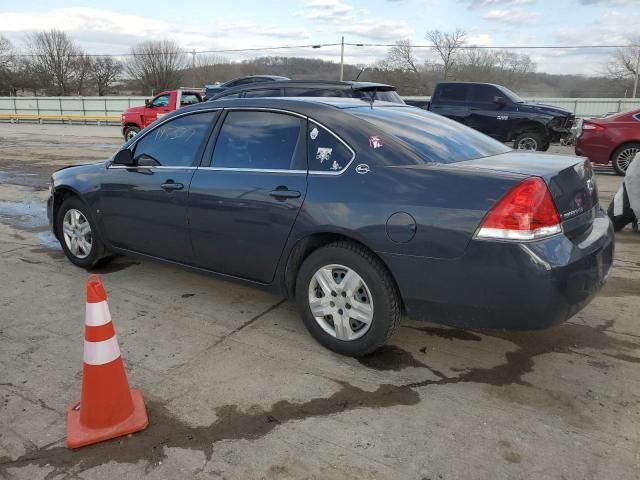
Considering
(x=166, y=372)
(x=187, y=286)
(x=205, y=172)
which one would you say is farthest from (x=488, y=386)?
(x=187, y=286)

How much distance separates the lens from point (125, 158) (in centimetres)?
450

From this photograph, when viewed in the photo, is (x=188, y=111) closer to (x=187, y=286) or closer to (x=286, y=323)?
(x=187, y=286)

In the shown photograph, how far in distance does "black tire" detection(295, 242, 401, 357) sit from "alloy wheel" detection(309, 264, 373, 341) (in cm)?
3

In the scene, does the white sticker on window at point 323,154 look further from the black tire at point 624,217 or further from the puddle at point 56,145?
the puddle at point 56,145

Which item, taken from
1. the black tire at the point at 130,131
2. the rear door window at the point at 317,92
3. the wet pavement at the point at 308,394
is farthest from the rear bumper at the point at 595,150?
the black tire at the point at 130,131

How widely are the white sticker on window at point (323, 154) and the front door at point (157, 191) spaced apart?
1.05 m

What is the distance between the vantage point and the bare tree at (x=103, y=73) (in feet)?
218

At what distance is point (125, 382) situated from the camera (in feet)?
8.96

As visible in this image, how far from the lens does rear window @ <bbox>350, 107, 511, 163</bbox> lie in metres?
3.39

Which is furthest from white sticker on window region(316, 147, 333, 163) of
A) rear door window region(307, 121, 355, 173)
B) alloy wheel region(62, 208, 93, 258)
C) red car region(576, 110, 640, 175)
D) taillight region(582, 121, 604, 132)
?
taillight region(582, 121, 604, 132)

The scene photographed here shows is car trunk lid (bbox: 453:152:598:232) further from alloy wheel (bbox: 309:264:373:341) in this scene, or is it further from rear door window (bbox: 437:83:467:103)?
rear door window (bbox: 437:83:467:103)

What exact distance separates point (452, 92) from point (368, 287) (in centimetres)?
1270

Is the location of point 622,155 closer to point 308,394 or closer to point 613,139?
point 613,139

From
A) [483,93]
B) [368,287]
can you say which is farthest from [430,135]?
[483,93]
